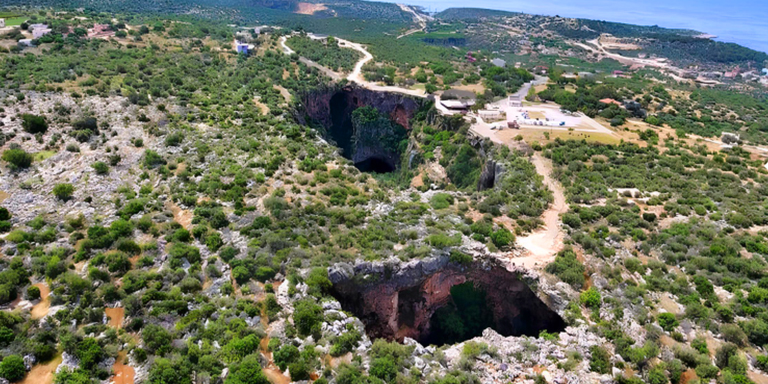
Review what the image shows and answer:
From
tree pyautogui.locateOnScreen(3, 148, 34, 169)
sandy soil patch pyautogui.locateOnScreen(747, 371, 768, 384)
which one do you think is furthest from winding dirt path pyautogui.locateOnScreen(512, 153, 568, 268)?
tree pyautogui.locateOnScreen(3, 148, 34, 169)

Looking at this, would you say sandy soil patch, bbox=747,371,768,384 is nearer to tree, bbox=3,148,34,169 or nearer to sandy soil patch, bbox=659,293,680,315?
sandy soil patch, bbox=659,293,680,315

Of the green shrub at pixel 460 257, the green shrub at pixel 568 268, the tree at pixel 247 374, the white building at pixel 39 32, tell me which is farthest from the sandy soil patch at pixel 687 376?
the white building at pixel 39 32

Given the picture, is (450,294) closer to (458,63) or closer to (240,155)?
(240,155)

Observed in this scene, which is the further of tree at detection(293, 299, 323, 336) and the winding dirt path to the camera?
the winding dirt path

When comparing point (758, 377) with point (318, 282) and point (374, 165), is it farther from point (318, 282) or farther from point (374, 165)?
point (374, 165)

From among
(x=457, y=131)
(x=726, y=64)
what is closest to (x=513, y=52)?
(x=726, y=64)

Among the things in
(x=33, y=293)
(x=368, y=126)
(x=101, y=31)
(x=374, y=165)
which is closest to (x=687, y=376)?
(x=33, y=293)
